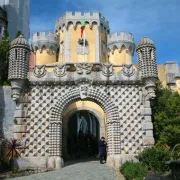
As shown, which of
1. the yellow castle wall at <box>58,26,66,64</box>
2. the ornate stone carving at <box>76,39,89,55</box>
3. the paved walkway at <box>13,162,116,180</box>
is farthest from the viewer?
the yellow castle wall at <box>58,26,66,64</box>

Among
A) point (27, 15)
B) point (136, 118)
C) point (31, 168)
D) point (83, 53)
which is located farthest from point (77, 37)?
point (31, 168)

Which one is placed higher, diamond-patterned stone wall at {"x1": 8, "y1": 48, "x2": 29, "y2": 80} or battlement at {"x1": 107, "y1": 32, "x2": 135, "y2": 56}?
battlement at {"x1": 107, "y1": 32, "x2": 135, "y2": 56}

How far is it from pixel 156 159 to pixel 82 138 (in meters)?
9.65

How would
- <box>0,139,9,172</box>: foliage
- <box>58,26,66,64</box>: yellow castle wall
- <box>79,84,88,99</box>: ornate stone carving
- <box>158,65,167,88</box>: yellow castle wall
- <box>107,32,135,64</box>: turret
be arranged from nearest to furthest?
<box>0,139,9,172</box>: foliage < <box>79,84,88,99</box>: ornate stone carving < <box>158,65,167,88</box>: yellow castle wall < <box>58,26,66,64</box>: yellow castle wall < <box>107,32,135,64</box>: turret

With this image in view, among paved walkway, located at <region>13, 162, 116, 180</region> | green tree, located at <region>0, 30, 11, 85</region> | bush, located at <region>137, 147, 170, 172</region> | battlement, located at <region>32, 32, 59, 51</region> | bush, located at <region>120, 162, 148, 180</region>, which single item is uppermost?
battlement, located at <region>32, 32, 59, 51</region>

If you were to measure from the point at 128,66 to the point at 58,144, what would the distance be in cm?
577

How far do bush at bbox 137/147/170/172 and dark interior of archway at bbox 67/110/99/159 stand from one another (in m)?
7.08

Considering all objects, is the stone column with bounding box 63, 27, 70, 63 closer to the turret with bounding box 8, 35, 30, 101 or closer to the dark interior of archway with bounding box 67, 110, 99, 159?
the dark interior of archway with bounding box 67, 110, 99, 159

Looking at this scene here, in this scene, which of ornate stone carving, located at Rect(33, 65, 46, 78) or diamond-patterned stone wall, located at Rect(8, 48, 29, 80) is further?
ornate stone carving, located at Rect(33, 65, 46, 78)

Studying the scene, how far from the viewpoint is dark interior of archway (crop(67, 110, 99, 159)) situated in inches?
788

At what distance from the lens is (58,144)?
1510 centimetres

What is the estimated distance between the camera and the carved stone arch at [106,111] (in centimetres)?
1509

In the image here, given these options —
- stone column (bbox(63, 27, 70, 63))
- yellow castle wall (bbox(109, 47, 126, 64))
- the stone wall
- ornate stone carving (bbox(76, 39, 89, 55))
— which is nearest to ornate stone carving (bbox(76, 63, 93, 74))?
the stone wall

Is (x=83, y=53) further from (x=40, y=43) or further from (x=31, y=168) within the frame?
(x=31, y=168)
